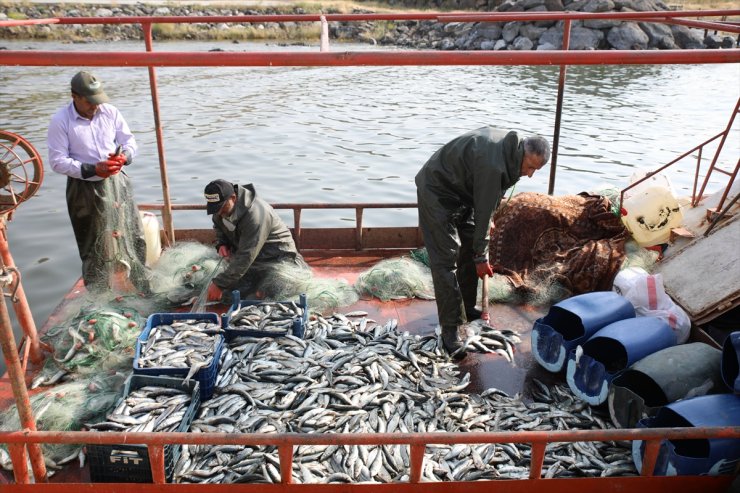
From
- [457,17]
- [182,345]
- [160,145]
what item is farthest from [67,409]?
[457,17]

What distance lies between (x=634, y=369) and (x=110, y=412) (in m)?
4.18

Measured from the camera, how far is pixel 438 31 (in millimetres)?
45438

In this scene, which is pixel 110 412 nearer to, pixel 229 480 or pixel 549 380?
pixel 229 480

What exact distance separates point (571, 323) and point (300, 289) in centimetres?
293

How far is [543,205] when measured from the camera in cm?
762

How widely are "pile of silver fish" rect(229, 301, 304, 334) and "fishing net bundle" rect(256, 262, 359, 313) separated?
492 mm

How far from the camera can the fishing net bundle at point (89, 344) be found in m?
5.45

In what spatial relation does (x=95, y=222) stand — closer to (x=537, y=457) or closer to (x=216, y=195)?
(x=216, y=195)

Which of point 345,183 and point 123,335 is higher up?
point 123,335

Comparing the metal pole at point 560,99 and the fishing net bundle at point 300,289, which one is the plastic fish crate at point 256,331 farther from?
the metal pole at point 560,99

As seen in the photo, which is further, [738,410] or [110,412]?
[110,412]

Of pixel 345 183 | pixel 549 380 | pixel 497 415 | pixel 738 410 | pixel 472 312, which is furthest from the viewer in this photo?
pixel 345 183

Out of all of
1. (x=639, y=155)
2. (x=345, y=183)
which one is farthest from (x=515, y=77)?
(x=345, y=183)

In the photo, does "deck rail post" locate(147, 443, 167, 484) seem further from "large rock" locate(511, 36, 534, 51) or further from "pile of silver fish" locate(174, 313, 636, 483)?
"large rock" locate(511, 36, 534, 51)
